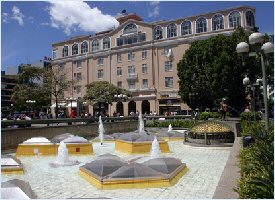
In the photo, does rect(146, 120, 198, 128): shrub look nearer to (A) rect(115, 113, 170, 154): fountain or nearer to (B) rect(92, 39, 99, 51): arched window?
(A) rect(115, 113, 170, 154): fountain

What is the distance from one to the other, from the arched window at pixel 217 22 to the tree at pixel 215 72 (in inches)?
357

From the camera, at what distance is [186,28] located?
53.5 m

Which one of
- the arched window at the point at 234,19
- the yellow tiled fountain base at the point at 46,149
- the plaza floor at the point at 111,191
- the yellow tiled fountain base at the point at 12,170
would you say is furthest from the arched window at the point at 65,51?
the yellow tiled fountain base at the point at 12,170

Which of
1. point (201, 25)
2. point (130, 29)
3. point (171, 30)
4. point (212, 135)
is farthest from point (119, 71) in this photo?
point (212, 135)

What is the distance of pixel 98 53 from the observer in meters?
63.5

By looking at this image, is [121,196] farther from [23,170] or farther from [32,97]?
[32,97]

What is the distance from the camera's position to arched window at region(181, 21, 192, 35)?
5315 cm

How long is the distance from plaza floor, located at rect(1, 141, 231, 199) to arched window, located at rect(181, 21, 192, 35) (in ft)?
133

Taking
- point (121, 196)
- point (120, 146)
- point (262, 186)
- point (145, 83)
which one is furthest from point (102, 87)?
point (262, 186)

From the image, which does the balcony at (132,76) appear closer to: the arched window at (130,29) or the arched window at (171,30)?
the arched window at (130,29)

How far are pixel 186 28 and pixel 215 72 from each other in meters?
16.7

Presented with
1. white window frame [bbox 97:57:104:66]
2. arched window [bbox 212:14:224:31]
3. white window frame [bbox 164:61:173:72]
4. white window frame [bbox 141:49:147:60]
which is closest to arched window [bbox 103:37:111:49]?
white window frame [bbox 97:57:104:66]

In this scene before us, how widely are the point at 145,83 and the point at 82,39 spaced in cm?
1681

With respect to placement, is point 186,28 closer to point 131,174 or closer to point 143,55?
point 143,55
